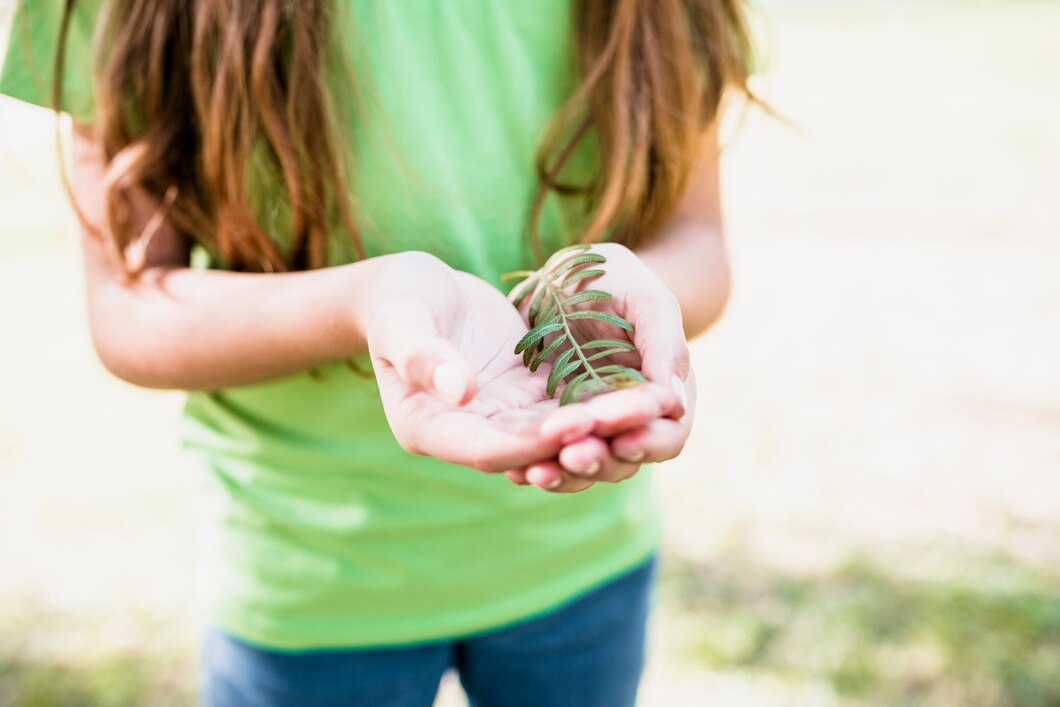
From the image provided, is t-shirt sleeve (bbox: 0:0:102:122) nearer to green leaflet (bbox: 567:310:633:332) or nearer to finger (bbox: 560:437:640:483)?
green leaflet (bbox: 567:310:633:332)

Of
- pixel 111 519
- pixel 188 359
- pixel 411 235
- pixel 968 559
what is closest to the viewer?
pixel 188 359

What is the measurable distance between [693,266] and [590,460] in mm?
775

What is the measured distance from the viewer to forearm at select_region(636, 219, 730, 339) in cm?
152

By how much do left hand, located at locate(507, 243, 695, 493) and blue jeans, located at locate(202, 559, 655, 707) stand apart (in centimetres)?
65

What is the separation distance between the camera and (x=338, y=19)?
57.1 inches

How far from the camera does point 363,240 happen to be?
1481 millimetres

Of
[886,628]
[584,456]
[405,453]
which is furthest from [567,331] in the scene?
[886,628]

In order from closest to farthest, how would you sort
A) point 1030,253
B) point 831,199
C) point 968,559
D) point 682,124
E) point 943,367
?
point 682,124 → point 968,559 → point 943,367 → point 1030,253 → point 831,199

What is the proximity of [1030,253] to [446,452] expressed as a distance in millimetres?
6645

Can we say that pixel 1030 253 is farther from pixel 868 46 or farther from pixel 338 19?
pixel 868 46

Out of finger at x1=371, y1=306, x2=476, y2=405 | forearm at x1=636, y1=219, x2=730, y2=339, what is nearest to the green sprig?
finger at x1=371, y1=306, x2=476, y2=405

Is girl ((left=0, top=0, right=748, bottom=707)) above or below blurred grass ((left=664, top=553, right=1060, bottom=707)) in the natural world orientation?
above

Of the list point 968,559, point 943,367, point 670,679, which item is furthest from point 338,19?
point 943,367

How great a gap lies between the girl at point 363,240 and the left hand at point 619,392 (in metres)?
0.18
